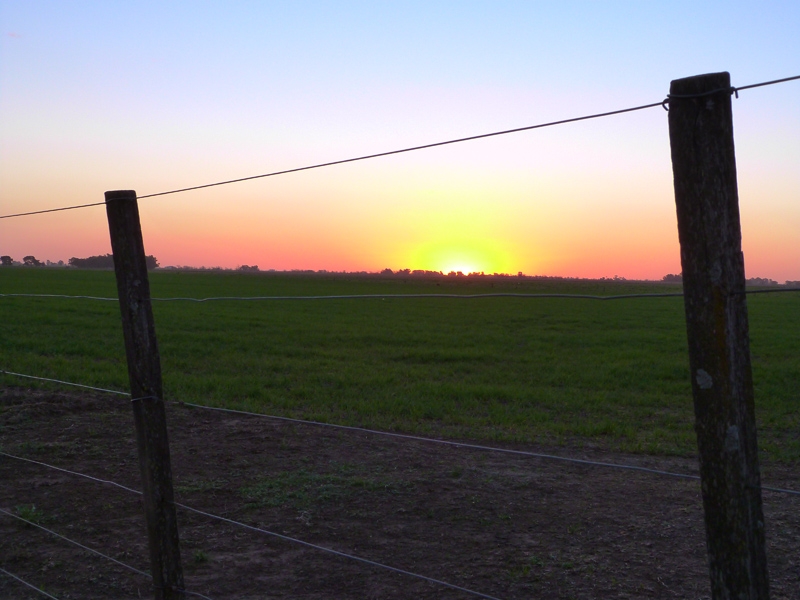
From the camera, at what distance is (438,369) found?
12.8 m

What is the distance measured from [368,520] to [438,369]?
8329 mm

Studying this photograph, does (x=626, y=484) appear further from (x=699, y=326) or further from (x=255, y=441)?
(x=699, y=326)

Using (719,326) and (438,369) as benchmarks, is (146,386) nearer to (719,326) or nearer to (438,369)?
(719,326)

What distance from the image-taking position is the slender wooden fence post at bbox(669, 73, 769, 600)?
1653mm

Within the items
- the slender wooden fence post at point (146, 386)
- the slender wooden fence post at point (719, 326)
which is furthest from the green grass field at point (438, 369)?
the slender wooden fence post at point (719, 326)

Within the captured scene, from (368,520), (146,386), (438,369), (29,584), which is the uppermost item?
(146,386)

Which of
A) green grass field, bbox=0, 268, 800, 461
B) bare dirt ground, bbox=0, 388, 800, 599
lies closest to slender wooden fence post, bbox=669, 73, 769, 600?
bare dirt ground, bbox=0, 388, 800, 599

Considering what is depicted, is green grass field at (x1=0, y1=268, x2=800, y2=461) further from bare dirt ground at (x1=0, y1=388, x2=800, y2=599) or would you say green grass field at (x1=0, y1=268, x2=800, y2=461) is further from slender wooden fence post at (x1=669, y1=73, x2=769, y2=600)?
slender wooden fence post at (x1=669, y1=73, x2=769, y2=600)

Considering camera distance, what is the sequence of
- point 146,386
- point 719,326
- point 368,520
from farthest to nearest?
point 368,520 < point 146,386 < point 719,326

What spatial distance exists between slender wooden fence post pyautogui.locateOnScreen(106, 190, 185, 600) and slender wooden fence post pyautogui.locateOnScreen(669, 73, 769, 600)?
2045 mm

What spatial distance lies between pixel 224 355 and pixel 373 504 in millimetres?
9754

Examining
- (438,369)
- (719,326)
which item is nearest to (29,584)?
(719,326)

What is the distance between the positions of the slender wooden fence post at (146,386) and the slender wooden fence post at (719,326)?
2.04 m

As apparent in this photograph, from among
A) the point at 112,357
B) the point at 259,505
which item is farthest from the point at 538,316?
the point at 259,505
